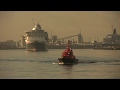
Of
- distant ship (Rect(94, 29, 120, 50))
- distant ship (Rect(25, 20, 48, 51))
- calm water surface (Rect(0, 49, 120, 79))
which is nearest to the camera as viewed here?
calm water surface (Rect(0, 49, 120, 79))

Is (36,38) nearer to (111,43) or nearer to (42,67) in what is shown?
(42,67)

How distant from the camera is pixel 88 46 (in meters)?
9.64

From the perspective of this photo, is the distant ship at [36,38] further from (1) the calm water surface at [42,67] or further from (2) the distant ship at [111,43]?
(2) the distant ship at [111,43]

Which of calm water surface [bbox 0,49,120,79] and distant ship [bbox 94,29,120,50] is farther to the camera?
distant ship [bbox 94,29,120,50]

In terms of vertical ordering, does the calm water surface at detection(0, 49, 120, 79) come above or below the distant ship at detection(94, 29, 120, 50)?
below

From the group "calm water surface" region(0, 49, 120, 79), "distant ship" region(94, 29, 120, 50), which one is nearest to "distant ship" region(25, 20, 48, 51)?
"calm water surface" region(0, 49, 120, 79)

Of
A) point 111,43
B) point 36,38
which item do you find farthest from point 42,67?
point 111,43

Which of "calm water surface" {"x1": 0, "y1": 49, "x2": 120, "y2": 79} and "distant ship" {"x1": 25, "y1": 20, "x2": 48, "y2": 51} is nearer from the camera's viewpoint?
"calm water surface" {"x1": 0, "y1": 49, "x2": 120, "y2": 79}

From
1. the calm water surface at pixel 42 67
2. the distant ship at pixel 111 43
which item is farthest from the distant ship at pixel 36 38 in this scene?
the distant ship at pixel 111 43

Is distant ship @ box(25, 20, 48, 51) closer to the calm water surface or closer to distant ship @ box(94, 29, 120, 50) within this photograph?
the calm water surface

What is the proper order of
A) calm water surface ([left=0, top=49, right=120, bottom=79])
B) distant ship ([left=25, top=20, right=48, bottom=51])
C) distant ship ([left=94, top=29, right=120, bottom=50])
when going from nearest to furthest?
calm water surface ([left=0, top=49, right=120, bottom=79]) < distant ship ([left=94, top=29, right=120, bottom=50]) < distant ship ([left=25, top=20, right=48, bottom=51])
